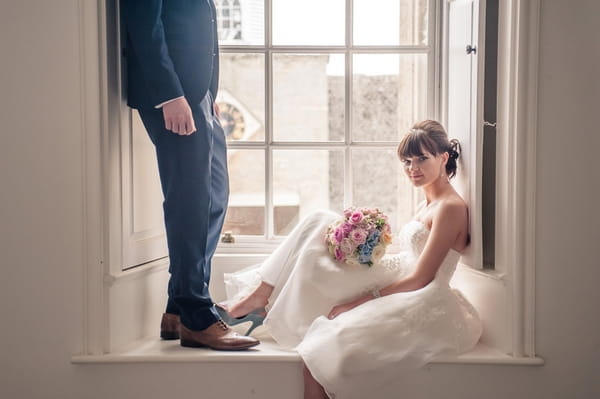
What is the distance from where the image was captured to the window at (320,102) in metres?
3.03

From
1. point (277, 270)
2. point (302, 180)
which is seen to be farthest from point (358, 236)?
point (302, 180)

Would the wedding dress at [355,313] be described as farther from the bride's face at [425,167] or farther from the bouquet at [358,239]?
the bride's face at [425,167]

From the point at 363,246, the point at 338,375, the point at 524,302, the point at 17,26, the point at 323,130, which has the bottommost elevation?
the point at 338,375

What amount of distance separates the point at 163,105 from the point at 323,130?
102 centimetres

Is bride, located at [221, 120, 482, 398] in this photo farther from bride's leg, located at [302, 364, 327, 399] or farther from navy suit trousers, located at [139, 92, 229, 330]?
navy suit trousers, located at [139, 92, 229, 330]

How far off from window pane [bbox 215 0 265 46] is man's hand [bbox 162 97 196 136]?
2.79ft

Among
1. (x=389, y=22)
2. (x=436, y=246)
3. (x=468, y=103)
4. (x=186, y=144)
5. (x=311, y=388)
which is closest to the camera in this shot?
(x=311, y=388)

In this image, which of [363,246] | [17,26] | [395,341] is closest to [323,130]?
[363,246]

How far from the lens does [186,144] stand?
2.37 metres

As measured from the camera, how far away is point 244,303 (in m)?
2.64

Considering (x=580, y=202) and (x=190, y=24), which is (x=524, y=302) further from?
(x=190, y=24)

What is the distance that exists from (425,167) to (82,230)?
140 cm

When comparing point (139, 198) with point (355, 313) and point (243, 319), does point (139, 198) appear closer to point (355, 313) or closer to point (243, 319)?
point (243, 319)

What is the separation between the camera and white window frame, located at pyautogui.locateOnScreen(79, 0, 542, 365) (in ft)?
7.39
